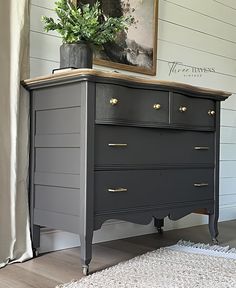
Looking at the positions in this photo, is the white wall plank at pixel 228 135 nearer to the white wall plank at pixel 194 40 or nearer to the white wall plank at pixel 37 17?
the white wall plank at pixel 194 40

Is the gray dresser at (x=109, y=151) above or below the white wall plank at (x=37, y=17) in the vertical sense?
below

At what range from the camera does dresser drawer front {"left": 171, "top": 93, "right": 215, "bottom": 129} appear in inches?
87.4

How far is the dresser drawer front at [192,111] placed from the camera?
2.22 meters

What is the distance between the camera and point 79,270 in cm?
193

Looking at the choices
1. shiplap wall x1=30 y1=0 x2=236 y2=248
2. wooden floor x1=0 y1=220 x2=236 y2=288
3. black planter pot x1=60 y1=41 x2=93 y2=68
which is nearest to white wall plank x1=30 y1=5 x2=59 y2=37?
black planter pot x1=60 y1=41 x2=93 y2=68

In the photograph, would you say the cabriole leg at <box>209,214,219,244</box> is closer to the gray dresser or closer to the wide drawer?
the gray dresser

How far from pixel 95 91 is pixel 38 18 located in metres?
0.69

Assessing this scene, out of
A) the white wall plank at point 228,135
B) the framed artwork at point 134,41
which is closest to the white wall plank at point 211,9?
the framed artwork at point 134,41

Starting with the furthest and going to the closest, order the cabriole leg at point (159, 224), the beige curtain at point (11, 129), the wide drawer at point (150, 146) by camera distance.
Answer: the cabriole leg at point (159, 224) → the beige curtain at point (11, 129) → the wide drawer at point (150, 146)

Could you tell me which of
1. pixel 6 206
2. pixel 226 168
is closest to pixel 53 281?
pixel 6 206

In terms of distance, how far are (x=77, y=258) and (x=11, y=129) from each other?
2.46 feet

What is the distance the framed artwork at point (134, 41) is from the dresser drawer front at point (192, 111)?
0.58 meters

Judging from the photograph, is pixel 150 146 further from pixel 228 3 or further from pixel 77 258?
pixel 228 3

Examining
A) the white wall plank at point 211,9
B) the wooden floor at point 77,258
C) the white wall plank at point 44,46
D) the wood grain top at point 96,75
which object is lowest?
the wooden floor at point 77,258
